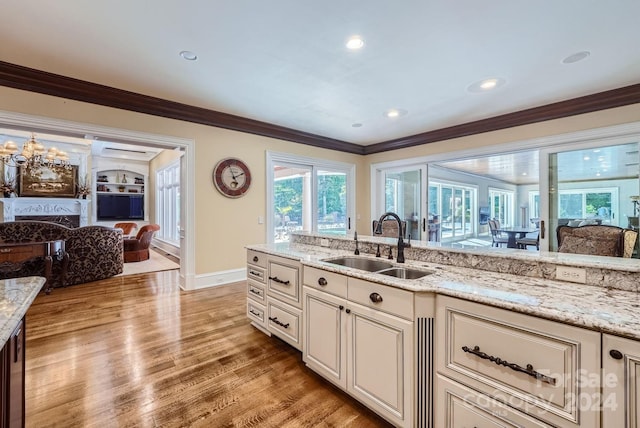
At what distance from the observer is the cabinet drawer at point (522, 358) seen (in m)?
1.00

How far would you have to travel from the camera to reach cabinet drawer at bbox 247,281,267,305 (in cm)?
271

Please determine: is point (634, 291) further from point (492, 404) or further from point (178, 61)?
point (178, 61)

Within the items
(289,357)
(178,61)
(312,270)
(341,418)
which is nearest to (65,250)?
(178,61)

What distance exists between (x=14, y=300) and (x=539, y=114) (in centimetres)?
548

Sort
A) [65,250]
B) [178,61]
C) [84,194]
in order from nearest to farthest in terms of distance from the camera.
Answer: [178,61], [65,250], [84,194]

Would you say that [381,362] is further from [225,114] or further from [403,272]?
[225,114]

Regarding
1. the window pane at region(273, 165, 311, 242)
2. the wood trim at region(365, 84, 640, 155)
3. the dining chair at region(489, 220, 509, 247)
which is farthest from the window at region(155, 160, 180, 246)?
the dining chair at region(489, 220, 509, 247)

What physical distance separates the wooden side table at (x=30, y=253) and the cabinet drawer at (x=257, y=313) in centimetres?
277

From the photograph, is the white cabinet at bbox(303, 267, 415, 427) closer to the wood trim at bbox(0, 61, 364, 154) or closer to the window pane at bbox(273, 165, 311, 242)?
the wood trim at bbox(0, 61, 364, 154)

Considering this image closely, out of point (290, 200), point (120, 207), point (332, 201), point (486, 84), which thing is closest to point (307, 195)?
point (290, 200)

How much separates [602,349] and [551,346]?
0.14 meters

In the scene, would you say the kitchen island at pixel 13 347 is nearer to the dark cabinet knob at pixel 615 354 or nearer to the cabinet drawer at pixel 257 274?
the cabinet drawer at pixel 257 274

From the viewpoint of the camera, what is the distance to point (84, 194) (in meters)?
7.55

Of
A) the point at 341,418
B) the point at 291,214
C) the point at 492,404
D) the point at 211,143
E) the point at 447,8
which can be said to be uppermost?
the point at 447,8
